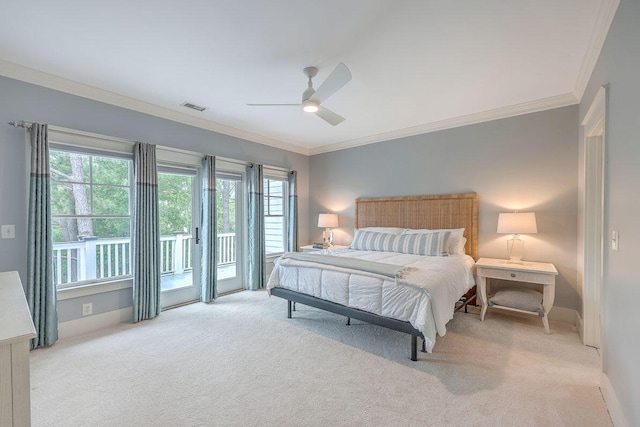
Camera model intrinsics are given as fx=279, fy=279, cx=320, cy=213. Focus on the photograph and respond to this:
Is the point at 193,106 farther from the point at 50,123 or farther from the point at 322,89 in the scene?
the point at 322,89

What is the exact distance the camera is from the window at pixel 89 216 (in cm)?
303

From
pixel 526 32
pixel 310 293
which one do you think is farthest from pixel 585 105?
pixel 310 293

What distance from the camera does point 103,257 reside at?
3393mm

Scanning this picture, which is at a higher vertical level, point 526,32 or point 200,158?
point 526,32

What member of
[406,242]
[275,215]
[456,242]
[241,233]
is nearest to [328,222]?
[275,215]

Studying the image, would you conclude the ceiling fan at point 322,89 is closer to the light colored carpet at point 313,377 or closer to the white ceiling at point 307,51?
the white ceiling at point 307,51

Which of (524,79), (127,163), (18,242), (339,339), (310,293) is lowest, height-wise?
(339,339)

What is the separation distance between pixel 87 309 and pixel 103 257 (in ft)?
1.99

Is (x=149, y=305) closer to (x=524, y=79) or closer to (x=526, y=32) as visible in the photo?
(x=526, y=32)

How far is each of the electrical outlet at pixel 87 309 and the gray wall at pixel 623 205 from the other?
454 centimetres

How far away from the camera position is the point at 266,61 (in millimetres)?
2533

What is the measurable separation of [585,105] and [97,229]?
5499 mm

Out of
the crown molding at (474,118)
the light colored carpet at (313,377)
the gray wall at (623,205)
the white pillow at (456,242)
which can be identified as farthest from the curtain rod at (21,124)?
the white pillow at (456,242)

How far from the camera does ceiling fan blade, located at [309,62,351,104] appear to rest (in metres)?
2.23
